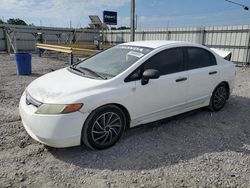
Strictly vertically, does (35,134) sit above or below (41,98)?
below

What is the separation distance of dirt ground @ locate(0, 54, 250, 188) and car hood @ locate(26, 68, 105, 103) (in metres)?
0.84

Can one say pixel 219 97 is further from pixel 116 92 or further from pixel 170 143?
pixel 116 92

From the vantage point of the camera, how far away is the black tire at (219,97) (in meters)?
5.11

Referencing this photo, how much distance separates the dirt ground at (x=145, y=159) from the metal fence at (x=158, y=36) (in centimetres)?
971

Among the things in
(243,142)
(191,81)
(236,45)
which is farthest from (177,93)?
(236,45)

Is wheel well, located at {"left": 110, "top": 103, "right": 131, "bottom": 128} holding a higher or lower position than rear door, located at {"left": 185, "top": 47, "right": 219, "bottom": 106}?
lower

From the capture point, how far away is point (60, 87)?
342 cm

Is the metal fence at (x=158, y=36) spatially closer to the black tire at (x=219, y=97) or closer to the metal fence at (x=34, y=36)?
the metal fence at (x=34, y=36)

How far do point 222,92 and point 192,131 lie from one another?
158cm

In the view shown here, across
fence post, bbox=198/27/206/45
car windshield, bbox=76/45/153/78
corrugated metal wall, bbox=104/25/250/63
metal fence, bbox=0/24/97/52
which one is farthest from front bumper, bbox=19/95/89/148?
metal fence, bbox=0/24/97/52

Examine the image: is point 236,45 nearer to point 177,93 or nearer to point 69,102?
point 177,93

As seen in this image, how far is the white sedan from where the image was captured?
315 centimetres

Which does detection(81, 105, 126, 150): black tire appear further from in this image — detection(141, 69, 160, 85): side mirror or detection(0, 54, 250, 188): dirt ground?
detection(141, 69, 160, 85): side mirror

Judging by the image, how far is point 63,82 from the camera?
3.60 m
